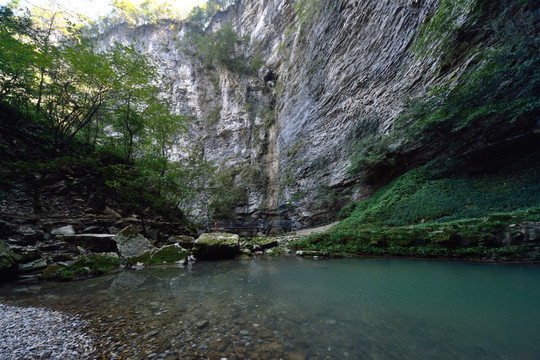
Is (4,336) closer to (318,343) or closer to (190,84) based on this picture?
(318,343)

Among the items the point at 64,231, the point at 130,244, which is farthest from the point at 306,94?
the point at 64,231

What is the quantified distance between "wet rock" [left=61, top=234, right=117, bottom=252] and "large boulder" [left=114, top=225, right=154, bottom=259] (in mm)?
245

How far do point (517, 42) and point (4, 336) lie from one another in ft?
42.2

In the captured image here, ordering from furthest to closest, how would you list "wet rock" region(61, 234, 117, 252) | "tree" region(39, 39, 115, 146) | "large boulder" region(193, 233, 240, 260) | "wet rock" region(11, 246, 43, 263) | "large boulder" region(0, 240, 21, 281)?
"tree" region(39, 39, 115, 146), "large boulder" region(193, 233, 240, 260), "wet rock" region(61, 234, 117, 252), "wet rock" region(11, 246, 43, 263), "large boulder" region(0, 240, 21, 281)

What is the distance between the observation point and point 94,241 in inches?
224

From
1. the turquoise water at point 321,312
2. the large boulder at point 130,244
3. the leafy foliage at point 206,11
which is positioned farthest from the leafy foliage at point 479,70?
the leafy foliage at point 206,11

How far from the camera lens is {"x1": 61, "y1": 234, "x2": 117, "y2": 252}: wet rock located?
17.9 feet

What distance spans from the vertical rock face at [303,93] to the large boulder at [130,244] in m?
11.1

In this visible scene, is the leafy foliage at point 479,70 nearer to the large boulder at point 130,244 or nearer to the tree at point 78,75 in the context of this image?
the large boulder at point 130,244

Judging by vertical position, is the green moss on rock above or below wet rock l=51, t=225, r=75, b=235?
below

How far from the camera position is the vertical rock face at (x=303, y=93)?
1159 cm

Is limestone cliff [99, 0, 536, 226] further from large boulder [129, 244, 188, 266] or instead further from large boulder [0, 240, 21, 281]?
large boulder [0, 240, 21, 281]

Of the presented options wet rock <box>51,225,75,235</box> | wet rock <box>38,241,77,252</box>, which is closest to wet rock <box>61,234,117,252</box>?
wet rock <box>38,241,77,252</box>

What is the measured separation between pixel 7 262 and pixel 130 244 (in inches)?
91.9
